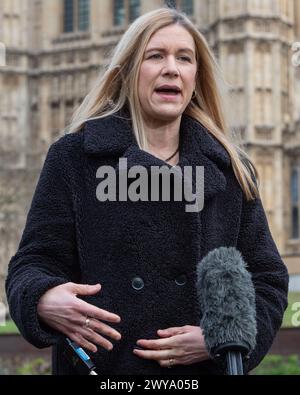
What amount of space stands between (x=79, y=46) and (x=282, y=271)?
2779cm

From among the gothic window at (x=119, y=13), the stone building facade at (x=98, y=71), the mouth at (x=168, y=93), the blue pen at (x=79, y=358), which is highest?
the gothic window at (x=119, y=13)

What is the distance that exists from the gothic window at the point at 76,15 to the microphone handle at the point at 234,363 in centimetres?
2880

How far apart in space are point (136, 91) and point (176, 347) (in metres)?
0.55

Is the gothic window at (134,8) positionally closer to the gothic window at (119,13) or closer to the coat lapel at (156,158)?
the gothic window at (119,13)

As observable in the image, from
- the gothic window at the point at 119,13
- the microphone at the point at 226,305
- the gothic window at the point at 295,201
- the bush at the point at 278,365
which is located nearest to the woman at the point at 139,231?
the microphone at the point at 226,305

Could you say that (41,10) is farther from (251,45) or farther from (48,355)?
(48,355)

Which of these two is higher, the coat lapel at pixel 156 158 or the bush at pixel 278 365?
the coat lapel at pixel 156 158

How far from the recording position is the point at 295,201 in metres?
26.6

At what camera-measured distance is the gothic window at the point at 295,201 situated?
26500 mm

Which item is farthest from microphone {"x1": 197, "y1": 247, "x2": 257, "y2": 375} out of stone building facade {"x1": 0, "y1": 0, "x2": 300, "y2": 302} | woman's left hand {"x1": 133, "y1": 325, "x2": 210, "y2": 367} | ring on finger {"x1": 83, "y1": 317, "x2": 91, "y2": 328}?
stone building facade {"x1": 0, "y1": 0, "x2": 300, "y2": 302}

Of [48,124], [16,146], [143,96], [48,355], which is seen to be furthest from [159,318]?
[48,124]

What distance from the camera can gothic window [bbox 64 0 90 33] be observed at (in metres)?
30.6

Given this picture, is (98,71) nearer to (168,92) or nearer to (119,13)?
(119,13)

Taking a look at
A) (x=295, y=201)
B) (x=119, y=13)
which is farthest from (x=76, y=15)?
(x=295, y=201)
